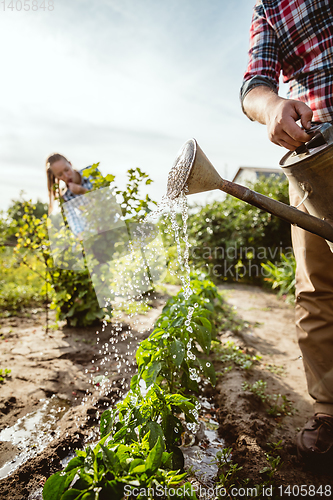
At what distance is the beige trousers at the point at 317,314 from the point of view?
1.63 meters

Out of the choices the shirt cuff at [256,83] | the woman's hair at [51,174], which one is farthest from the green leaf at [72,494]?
the woman's hair at [51,174]

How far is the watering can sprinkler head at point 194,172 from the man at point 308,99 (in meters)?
0.37

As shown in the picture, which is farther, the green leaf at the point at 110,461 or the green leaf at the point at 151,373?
the green leaf at the point at 151,373

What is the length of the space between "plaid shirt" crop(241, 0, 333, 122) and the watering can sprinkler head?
1.97ft

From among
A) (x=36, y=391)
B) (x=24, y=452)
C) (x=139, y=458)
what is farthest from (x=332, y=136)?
(x=36, y=391)

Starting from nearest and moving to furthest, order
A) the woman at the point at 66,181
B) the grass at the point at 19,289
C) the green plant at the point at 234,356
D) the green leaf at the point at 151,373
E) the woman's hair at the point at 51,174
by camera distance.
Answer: the green leaf at the point at 151,373 < the green plant at the point at 234,356 < the woman at the point at 66,181 < the woman's hair at the point at 51,174 < the grass at the point at 19,289

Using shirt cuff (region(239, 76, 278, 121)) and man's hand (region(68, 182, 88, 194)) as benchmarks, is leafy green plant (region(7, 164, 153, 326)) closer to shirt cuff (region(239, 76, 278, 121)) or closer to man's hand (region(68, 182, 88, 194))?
man's hand (region(68, 182, 88, 194))

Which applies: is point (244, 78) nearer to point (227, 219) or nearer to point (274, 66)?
point (274, 66)

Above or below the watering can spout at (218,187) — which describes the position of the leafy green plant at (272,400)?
below

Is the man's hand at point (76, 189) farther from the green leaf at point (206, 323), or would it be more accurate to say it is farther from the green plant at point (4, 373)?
the green leaf at point (206, 323)

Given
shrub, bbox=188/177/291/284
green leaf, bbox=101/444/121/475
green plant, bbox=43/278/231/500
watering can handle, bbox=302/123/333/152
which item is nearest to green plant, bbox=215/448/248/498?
green plant, bbox=43/278/231/500

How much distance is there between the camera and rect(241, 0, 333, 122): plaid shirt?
1.47m

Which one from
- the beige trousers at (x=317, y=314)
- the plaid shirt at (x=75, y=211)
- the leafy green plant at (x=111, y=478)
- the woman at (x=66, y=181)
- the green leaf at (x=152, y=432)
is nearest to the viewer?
the leafy green plant at (x=111, y=478)

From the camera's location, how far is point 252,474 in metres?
1.44
